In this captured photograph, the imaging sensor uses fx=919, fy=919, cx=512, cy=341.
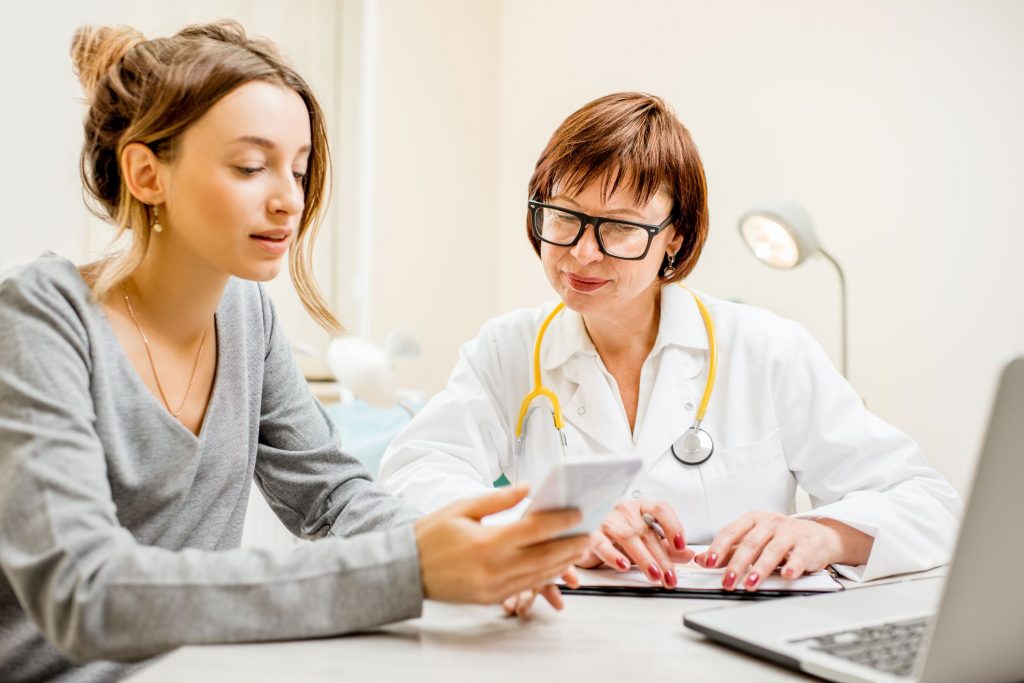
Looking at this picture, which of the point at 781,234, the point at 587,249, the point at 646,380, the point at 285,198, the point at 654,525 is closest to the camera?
the point at 285,198

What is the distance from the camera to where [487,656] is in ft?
2.43

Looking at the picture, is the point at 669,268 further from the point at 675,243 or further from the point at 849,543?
the point at 849,543

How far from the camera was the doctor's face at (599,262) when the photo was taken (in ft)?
4.65

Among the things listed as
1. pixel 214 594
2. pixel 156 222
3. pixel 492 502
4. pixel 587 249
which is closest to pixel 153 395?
pixel 156 222

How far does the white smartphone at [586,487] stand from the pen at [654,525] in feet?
0.98

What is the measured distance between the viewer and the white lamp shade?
6.68 ft

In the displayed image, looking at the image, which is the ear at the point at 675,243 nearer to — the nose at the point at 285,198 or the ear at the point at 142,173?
the nose at the point at 285,198

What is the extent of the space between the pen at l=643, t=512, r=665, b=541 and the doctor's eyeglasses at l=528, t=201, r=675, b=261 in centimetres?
47

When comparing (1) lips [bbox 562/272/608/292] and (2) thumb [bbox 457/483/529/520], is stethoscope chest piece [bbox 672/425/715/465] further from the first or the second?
(2) thumb [bbox 457/483/529/520]

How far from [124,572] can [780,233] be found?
5.55ft

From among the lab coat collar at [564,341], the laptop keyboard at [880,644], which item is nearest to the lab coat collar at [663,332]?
the lab coat collar at [564,341]

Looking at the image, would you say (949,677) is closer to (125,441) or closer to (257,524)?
(125,441)

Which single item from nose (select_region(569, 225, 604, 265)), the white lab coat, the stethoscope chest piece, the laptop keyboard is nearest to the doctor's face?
nose (select_region(569, 225, 604, 265))

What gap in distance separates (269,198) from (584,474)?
1.60ft
